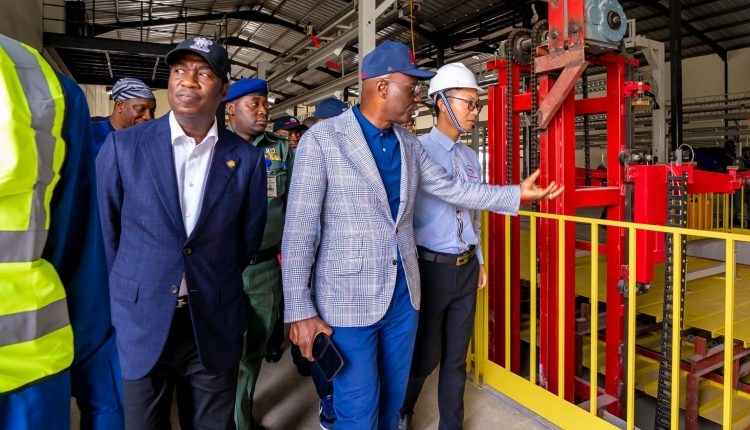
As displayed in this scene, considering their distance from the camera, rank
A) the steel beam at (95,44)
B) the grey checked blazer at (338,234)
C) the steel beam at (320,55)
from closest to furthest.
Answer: the grey checked blazer at (338,234), the steel beam at (320,55), the steel beam at (95,44)

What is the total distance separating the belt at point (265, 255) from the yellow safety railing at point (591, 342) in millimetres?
1432

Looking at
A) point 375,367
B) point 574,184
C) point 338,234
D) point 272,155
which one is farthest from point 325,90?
point 375,367

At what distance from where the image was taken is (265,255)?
256 cm

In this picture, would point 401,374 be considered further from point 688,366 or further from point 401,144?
point 688,366

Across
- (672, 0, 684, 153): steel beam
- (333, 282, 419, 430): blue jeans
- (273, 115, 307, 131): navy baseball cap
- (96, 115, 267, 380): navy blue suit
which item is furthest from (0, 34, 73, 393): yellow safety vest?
(672, 0, 684, 153): steel beam

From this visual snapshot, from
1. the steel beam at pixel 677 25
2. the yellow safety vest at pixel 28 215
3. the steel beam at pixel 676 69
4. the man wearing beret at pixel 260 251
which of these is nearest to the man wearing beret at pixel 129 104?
the man wearing beret at pixel 260 251

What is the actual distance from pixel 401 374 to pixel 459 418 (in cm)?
76

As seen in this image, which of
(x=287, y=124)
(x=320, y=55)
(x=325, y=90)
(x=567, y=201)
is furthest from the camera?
(x=325, y=90)

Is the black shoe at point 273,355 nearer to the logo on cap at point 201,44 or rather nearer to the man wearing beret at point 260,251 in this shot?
the man wearing beret at point 260,251

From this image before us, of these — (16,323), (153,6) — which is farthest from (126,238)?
(153,6)

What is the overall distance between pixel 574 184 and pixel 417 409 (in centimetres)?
172

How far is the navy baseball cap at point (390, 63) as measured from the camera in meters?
1.84

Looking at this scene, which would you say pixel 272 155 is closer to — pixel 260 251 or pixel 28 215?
pixel 260 251

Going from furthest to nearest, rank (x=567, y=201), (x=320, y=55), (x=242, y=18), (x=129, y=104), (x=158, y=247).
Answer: (x=242, y=18), (x=320, y=55), (x=129, y=104), (x=567, y=201), (x=158, y=247)
